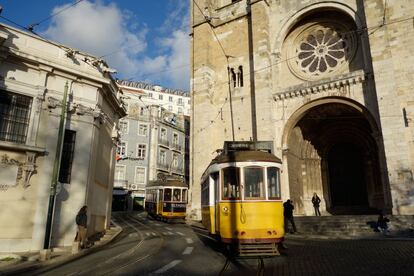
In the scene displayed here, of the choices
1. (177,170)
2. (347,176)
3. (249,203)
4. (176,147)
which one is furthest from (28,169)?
(177,170)

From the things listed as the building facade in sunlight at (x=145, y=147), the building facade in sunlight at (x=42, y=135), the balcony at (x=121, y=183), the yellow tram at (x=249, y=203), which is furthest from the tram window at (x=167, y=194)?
the balcony at (x=121, y=183)

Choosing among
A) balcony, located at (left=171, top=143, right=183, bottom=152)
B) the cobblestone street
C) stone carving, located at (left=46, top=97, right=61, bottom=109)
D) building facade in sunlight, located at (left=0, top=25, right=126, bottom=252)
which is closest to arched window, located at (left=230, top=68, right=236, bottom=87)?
building facade in sunlight, located at (left=0, top=25, right=126, bottom=252)

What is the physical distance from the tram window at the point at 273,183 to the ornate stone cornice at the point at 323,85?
11.7 m

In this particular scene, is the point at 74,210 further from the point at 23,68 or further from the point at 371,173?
the point at 371,173

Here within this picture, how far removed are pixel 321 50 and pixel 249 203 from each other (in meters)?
16.1

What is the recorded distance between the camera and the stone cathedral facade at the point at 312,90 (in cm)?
1645

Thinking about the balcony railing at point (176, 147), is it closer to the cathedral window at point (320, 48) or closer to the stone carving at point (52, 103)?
the cathedral window at point (320, 48)

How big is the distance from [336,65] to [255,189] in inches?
587

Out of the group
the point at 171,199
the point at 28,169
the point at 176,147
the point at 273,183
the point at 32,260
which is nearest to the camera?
the point at 273,183

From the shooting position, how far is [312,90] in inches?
748

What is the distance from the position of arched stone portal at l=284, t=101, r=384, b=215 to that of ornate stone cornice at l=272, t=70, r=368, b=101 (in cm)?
130

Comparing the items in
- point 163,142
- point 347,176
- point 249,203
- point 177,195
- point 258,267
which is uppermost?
point 163,142

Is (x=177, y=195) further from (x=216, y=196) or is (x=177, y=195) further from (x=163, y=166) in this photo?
(x=163, y=166)

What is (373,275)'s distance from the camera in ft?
18.9
